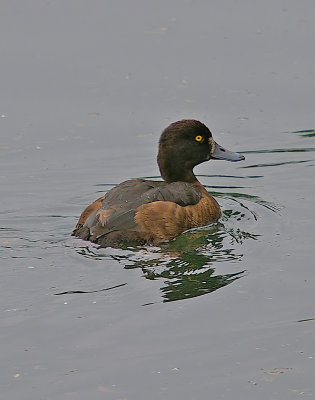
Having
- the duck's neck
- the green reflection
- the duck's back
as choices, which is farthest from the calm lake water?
the duck's neck

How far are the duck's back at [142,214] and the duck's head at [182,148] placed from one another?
16.4 inches

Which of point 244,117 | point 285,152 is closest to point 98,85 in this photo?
point 244,117

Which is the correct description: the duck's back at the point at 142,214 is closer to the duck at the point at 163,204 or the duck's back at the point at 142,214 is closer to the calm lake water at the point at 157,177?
the duck at the point at 163,204

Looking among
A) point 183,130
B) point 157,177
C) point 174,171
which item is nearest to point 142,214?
point 174,171

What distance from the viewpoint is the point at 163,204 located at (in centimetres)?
959

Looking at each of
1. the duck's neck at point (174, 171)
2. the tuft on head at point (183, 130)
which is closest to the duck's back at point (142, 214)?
the duck's neck at point (174, 171)

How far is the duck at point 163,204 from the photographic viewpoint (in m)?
9.31

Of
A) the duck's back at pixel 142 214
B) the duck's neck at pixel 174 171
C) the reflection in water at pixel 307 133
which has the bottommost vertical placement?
the duck's back at pixel 142 214

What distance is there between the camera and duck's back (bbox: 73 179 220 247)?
9281 mm

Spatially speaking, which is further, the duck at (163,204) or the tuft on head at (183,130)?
the tuft on head at (183,130)

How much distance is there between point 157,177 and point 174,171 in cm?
123

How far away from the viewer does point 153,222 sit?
31.0ft

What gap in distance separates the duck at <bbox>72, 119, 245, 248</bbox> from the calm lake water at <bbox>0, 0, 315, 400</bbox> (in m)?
0.17

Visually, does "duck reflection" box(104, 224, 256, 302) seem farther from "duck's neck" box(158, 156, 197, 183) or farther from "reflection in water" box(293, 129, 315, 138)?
"reflection in water" box(293, 129, 315, 138)
